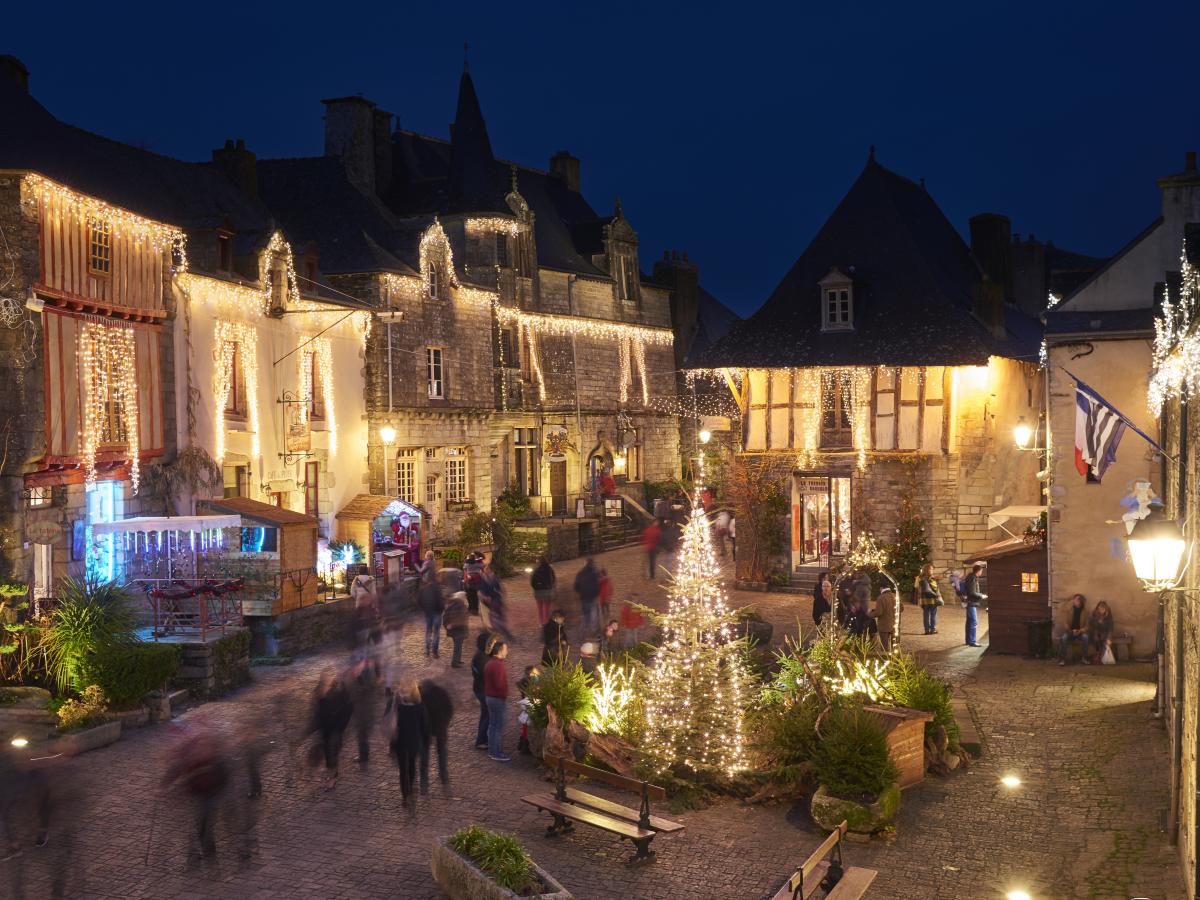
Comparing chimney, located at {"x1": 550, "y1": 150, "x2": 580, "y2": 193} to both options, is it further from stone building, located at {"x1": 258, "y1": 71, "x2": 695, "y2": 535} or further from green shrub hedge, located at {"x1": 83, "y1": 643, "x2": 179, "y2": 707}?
green shrub hedge, located at {"x1": 83, "y1": 643, "x2": 179, "y2": 707}

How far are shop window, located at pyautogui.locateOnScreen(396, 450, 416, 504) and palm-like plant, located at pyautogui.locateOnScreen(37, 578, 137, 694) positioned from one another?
519 inches

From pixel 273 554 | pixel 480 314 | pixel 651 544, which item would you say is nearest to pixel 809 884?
pixel 273 554

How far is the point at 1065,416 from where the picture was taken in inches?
743

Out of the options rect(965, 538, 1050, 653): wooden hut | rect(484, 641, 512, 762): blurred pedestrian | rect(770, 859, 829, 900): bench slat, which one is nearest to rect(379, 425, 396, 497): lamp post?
rect(965, 538, 1050, 653): wooden hut

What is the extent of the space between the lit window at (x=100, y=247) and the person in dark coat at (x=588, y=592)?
8.52 metres

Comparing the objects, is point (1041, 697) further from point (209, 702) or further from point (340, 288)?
point (340, 288)

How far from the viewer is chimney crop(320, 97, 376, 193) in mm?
31500

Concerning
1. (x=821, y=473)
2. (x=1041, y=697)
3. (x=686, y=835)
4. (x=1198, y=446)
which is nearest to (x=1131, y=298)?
(x=1041, y=697)

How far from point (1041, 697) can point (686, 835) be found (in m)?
6.96

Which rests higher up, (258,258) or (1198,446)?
(258,258)

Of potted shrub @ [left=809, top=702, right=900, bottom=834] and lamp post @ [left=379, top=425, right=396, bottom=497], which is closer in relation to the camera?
potted shrub @ [left=809, top=702, right=900, bottom=834]

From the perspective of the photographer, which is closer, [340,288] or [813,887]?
[813,887]

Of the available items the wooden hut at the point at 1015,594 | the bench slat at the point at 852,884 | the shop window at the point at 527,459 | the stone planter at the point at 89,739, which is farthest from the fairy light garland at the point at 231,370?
the bench slat at the point at 852,884

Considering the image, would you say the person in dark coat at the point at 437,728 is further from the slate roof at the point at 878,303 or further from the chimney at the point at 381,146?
the chimney at the point at 381,146
